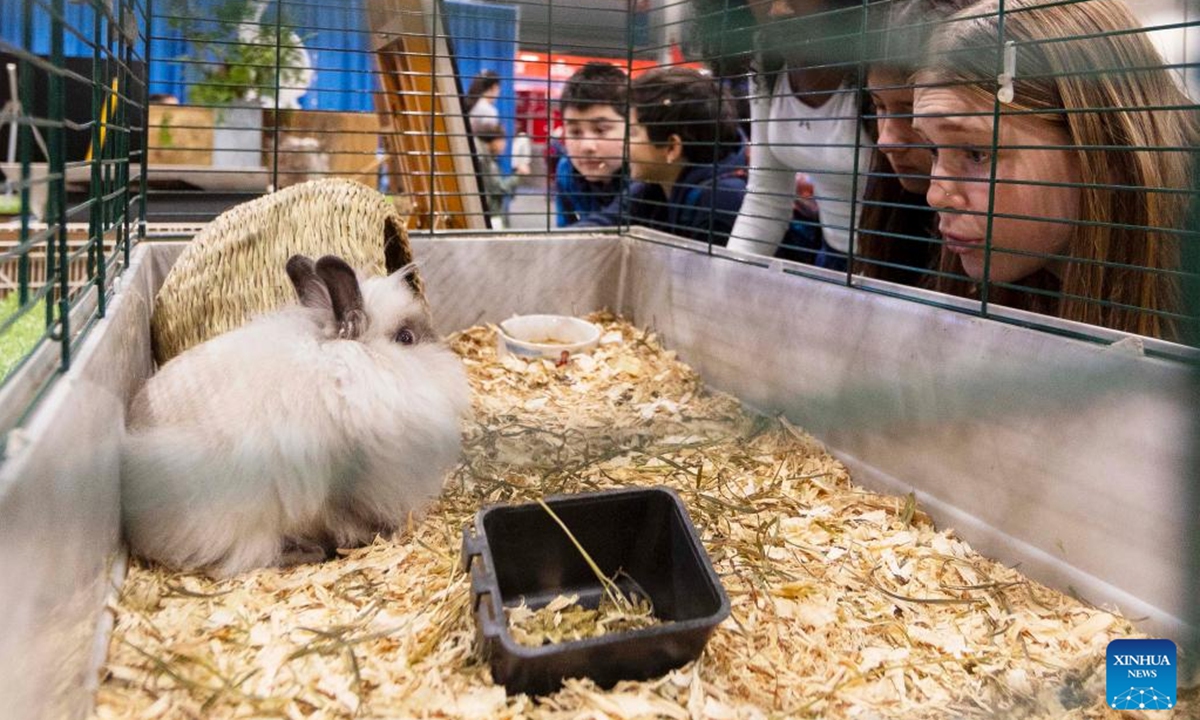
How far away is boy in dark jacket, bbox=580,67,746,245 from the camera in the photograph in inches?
117

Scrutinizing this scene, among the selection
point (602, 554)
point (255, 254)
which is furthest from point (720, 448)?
point (255, 254)

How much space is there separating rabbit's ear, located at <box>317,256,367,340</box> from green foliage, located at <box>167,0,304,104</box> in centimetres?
89

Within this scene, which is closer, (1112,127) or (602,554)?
(602,554)

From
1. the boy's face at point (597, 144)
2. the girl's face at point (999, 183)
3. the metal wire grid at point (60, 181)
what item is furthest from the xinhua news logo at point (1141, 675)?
the boy's face at point (597, 144)

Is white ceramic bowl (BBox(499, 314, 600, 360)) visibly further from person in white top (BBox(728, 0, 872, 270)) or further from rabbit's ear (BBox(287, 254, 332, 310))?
rabbit's ear (BBox(287, 254, 332, 310))

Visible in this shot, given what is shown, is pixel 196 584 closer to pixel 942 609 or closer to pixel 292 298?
pixel 292 298

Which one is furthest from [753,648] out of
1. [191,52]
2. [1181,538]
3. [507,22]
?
[191,52]

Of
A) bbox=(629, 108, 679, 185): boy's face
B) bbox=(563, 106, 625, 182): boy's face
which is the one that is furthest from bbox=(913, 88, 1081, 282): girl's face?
bbox=(563, 106, 625, 182): boy's face

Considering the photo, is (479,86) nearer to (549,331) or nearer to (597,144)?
(597,144)

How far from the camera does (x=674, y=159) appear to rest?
335cm

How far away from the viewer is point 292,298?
1.78 metres

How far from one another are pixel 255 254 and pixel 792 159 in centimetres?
138

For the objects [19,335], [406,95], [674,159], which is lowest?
[19,335]

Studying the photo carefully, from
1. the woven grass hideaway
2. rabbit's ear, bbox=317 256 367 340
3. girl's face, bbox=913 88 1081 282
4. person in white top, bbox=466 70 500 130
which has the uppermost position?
person in white top, bbox=466 70 500 130
